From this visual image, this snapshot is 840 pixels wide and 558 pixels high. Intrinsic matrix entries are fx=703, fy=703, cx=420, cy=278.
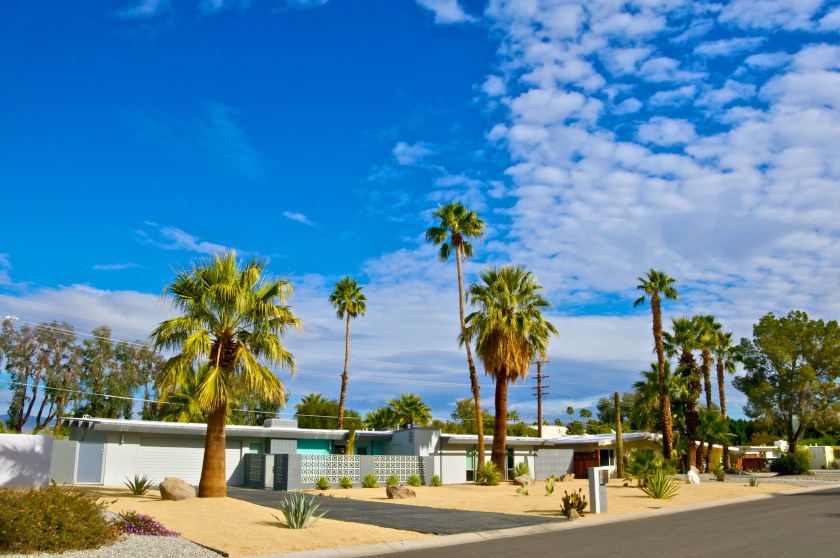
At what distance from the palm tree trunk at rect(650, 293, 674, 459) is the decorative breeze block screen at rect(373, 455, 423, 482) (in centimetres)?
1686

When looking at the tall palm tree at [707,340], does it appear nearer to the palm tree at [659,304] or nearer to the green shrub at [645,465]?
the palm tree at [659,304]

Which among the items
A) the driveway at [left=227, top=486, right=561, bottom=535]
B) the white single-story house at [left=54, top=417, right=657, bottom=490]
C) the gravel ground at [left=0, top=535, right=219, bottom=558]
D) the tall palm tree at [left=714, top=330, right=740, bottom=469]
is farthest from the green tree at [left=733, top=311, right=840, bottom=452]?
the gravel ground at [left=0, top=535, right=219, bottom=558]

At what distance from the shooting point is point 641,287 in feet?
154

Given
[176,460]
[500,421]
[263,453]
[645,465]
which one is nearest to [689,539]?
[645,465]

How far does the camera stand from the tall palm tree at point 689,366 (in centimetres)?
4662

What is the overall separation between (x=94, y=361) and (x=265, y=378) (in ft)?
132

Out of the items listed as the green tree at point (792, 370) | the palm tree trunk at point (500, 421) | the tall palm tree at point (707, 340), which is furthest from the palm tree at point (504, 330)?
the green tree at point (792, 370)

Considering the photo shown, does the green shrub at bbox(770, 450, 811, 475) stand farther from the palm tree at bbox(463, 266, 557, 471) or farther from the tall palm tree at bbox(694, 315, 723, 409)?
the palm tree at bbox(463, 266, 557, 471)

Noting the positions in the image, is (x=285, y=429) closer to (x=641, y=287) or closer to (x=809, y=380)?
(x=641, y=287)

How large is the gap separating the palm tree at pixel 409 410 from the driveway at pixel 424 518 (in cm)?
2674

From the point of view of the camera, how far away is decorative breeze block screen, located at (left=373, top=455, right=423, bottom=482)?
3541 centimetres

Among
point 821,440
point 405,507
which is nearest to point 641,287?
point 405,507

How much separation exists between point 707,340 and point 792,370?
50.8 ft

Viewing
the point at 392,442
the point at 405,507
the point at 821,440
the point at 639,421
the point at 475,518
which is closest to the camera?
the point at 475,518
